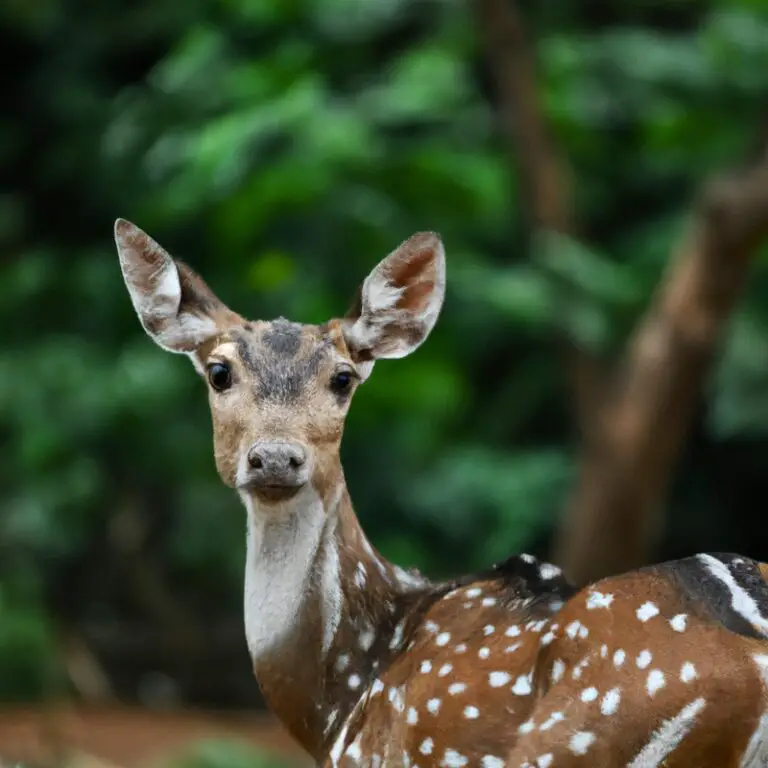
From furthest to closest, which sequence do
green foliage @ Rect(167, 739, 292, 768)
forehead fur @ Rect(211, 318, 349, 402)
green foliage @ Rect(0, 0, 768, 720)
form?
green foliage @ Rect(167, 739, 292, 768) < green foliage @ Rect(0, 0, 768, 720) < forehead fur @ Rect(211, 318, 349, 402)

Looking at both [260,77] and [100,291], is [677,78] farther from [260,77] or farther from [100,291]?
[100,291]

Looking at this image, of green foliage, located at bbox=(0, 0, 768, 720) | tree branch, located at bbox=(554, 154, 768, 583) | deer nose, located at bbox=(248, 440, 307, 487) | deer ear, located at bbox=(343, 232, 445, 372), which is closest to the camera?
deer nose, located at bbox=(248, 440, 307, 487)

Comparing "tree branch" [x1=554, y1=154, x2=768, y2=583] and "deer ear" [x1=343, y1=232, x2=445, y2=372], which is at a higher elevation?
"deer ear" [x1=343, y1=232, x2=445, y2=372]

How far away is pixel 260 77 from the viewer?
827 cm

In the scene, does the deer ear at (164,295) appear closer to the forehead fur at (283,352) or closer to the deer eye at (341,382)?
the forehead fur at (283,352)

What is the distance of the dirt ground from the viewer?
9.24 metres

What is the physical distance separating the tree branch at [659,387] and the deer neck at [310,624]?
14.1ft

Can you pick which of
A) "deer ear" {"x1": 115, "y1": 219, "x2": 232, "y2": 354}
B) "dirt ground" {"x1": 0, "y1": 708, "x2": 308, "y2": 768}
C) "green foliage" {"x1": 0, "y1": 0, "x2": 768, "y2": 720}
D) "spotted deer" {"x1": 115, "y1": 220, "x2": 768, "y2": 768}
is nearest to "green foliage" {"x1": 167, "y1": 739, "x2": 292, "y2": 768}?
"green foliage" {"x1": 0, "y1": 0, "x2": 768, "y2": 720}

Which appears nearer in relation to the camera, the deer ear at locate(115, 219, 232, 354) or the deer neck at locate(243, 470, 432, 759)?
the deer neck at locate(243, 470, 432, 759)

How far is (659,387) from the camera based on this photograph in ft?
25.6

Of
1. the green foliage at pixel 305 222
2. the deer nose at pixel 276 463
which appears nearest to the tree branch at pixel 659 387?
the green foliage at pixel 305 222

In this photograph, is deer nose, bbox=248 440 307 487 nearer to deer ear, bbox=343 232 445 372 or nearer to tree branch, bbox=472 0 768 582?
deer ear, bbox=343 232 445 372

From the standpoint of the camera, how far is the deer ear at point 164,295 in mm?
3668

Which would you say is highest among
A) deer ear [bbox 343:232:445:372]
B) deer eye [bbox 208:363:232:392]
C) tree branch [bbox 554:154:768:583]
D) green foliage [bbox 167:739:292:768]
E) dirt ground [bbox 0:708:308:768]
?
deer ear [bbox 343:232:445:372]
